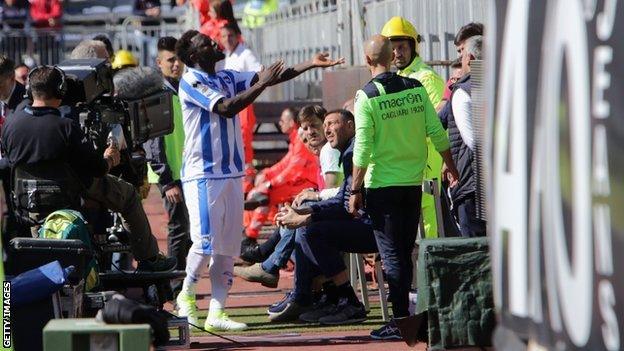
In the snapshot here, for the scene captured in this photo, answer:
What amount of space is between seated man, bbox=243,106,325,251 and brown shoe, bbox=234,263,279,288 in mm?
1708

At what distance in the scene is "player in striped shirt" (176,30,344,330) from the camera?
10.1 metres

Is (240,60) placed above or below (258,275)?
above

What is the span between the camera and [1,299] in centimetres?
717

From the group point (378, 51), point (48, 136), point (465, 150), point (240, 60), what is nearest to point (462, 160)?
point (465, 150)

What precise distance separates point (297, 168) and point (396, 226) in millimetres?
3974

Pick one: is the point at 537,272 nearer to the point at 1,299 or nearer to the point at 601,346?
the point at 601,346

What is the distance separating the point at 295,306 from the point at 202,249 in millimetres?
1024

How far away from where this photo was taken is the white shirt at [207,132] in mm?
10148

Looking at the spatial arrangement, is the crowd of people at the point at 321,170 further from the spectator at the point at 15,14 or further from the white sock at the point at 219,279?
the spectator at the point at 15,14

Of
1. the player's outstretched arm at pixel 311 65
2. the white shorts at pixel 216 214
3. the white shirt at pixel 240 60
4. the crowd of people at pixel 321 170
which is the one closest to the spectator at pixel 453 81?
the crowd of people at pixel 321 170

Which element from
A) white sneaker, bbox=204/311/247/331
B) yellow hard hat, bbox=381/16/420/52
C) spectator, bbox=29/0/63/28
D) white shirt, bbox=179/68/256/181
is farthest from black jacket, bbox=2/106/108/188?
spectator, bbox=29/0/63/28

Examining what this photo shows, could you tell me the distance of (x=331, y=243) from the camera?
10594mm

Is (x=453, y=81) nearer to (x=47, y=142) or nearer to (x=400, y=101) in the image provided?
(x=400, y=101)

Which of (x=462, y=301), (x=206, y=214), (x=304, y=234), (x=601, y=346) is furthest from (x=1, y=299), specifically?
(x=601, y=346)
